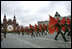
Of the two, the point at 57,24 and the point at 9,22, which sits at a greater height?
the point at 57,24

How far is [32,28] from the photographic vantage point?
3359 centimetres

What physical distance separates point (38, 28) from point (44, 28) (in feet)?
8.65

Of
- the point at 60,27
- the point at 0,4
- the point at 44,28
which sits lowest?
the point at 44,28

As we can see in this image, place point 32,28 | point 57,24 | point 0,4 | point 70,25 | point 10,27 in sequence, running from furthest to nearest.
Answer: point 10,27 < point 32,28 < point 70,25 < point 57,24 < point 0,4

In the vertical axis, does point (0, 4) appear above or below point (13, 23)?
above

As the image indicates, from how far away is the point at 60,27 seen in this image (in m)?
15.0

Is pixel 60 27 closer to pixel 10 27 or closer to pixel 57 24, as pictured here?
pixel 57 24

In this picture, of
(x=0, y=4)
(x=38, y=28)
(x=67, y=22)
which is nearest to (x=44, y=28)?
(x=38, y=28)

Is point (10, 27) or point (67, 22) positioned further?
point (10, 27)

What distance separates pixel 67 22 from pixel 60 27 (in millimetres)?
3556

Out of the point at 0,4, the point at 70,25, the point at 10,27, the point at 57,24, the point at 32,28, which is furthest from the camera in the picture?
the point at 10,27

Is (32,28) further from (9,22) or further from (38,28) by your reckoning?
(9,22)

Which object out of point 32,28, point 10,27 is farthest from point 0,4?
point 10,27

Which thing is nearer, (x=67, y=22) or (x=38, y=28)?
(x=67, y=22)
